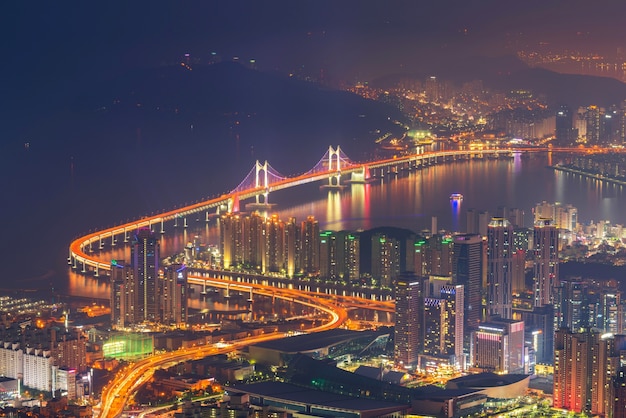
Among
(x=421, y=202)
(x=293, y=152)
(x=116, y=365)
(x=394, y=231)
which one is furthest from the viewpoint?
(x=293, y=152)

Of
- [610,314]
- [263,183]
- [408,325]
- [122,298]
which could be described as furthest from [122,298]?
[263,183]

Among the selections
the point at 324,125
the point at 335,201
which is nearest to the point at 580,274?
the point at 335,201

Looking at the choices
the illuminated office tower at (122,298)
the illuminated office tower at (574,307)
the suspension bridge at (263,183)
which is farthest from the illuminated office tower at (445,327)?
the suspension bridge at (263,183)

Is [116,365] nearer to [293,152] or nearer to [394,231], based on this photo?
[394,231]

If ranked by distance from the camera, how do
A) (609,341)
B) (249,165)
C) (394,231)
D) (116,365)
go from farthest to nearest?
(249,165) < (394,231) < (116,365) < (609,341)

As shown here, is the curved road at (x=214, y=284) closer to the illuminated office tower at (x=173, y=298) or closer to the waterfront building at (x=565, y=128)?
the illuminated office tower at (x=173, y=298)

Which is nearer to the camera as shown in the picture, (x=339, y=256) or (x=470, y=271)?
(x=470, y=271)

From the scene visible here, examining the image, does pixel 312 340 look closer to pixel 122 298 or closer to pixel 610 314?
pixel 122 298
